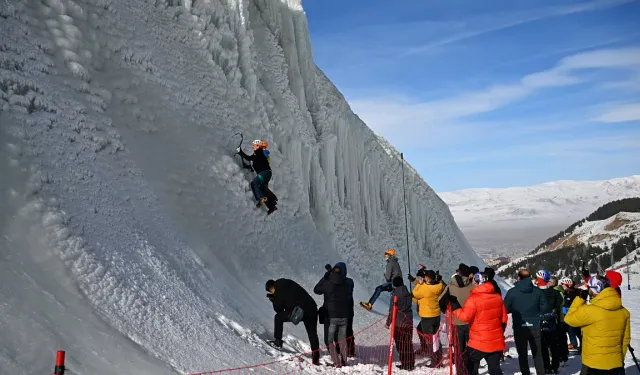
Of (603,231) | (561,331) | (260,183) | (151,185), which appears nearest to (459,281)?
(561,331)

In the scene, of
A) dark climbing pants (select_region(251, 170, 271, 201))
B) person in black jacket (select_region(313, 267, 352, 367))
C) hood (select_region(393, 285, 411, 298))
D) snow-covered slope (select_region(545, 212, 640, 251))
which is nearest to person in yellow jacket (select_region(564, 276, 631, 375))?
hood (select_region(393, 285, 411, 298))

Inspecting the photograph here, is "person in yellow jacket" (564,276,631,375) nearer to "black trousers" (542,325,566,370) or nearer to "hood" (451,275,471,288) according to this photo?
"black trousers" (542,325,566,370)

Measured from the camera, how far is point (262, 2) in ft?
52.2

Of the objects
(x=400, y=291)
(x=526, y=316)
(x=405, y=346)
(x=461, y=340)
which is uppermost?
(x=400, y=291)

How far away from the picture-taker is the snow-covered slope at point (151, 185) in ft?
20.6

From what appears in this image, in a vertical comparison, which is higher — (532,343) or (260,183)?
(260,183)

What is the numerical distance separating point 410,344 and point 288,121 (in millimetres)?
7939

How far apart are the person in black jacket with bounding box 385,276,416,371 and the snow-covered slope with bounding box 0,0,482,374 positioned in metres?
1.76

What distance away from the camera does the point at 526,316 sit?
711 centimetres

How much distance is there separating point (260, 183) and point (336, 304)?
13.9 feet

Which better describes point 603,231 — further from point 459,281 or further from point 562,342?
point 459,281

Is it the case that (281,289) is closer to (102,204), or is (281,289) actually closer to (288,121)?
(102,204)

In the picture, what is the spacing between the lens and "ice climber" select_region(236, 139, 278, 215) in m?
11.5

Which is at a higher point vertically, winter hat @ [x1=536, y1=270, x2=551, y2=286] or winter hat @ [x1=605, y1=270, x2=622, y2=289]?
winter hat @ [x1=605, y1=270, x2=622, y2=289]
